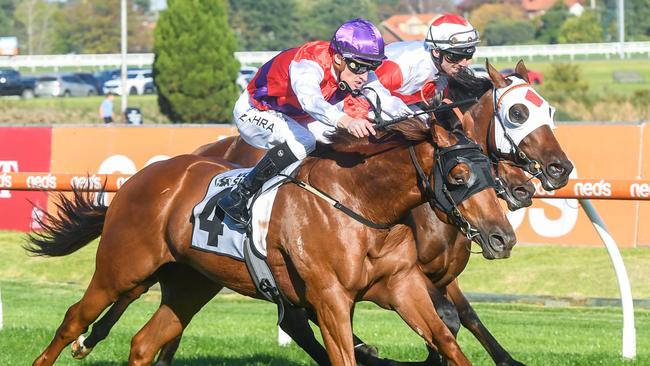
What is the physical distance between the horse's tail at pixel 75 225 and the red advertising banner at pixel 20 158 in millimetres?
8002

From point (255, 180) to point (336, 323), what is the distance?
871 mm

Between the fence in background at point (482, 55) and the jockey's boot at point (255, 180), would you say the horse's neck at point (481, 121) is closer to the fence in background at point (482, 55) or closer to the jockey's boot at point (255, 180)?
the jockey's boot at point (255, 180)

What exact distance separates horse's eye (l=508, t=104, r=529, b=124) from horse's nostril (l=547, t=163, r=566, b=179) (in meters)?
0.27

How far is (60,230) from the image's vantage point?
6.76 metres

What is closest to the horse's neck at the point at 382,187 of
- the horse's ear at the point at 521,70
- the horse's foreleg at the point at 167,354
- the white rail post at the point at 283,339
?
the horse's ear at the point at 521,70

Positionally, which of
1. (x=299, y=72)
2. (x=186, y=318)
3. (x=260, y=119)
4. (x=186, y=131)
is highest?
(x=299, y=72)

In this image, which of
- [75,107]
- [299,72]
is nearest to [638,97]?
[75,107]

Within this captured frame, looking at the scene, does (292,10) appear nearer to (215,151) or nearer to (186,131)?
(186,131)

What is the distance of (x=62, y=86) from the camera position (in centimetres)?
4556

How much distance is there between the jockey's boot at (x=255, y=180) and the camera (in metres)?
5.45

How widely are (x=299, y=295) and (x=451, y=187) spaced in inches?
38.1

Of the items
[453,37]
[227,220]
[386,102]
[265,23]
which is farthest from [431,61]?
[265,23]

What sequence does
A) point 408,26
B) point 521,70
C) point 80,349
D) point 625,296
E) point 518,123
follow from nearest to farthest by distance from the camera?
1. point 518,123
2. point 521,70
3. point 80,349
4. point 625,296
5. point 408,26

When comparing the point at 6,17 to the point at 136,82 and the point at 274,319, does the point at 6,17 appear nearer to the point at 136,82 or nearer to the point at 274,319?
the point at 136,82
